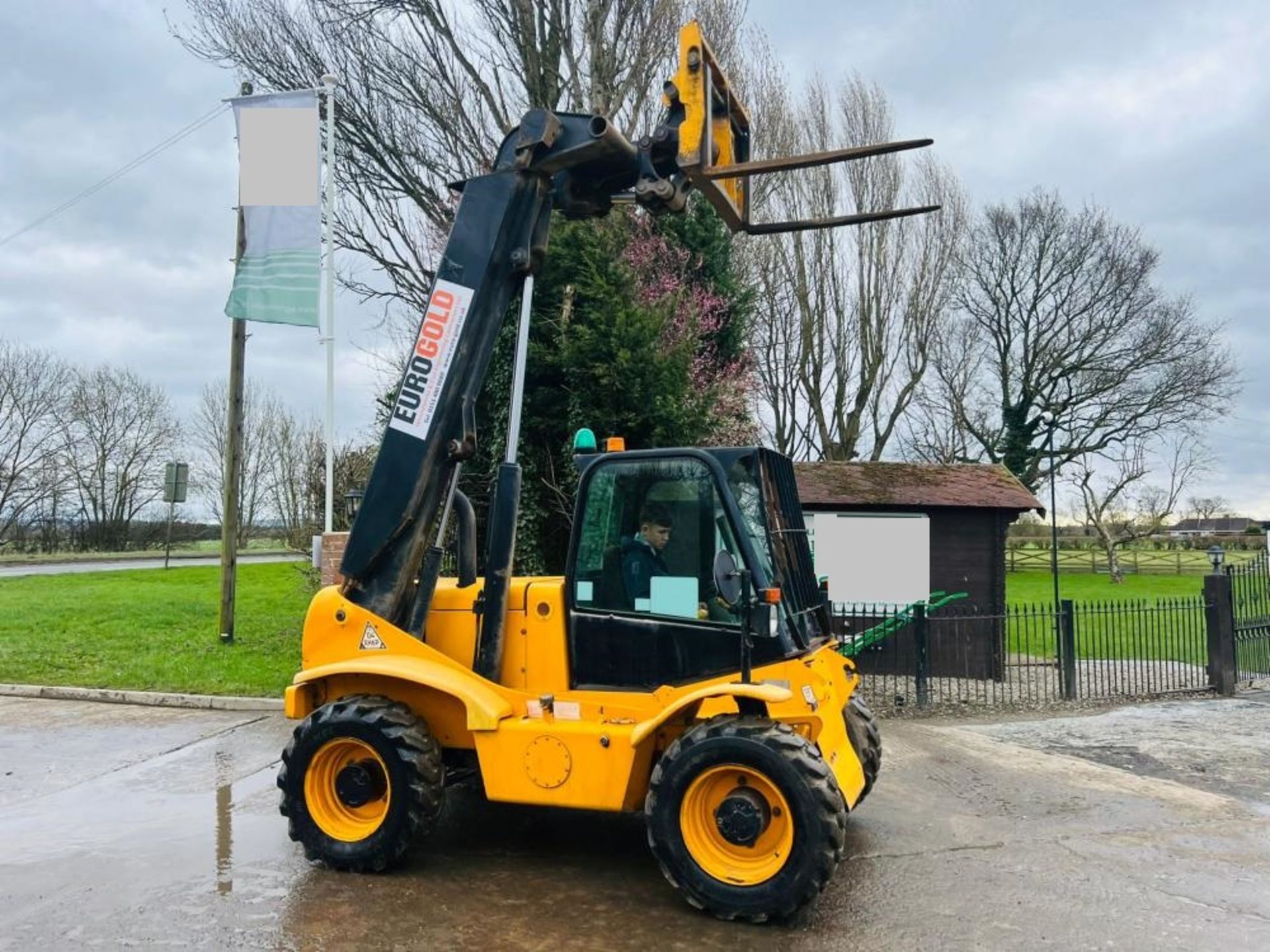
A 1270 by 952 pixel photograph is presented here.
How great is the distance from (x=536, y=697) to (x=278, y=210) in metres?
8.88

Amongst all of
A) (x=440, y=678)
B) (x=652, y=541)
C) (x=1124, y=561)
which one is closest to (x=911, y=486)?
(x=652, y=541)

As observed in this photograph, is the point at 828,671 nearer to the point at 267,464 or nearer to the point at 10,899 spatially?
the point at 10,899

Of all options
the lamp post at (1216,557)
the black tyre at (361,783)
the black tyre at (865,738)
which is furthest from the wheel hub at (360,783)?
the lamp post at (1216,557)

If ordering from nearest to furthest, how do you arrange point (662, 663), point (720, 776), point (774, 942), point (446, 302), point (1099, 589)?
point (774, 942), point (720, 776), point (662, 663), point (446, 302), point (1099, 589)

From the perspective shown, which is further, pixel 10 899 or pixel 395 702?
pixel 395 702

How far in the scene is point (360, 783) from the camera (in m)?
5.16

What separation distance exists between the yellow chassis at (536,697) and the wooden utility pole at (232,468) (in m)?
7.68

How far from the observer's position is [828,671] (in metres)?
5.28

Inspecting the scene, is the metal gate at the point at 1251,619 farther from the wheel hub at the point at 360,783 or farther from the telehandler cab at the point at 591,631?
the wheel hub at the point at 360,783

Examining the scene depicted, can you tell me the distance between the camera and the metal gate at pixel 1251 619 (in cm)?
1175

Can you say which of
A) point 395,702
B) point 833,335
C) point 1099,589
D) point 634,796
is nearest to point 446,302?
point 395,702

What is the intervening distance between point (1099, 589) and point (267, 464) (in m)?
37.5

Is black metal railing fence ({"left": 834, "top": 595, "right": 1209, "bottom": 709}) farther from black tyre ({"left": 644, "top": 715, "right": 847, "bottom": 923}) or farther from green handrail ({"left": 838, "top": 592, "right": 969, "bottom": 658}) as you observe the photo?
black tyre ({"left": 644, "top": 715, "right": 847, "bottom": 923})

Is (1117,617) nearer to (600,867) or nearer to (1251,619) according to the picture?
(1251,619)
